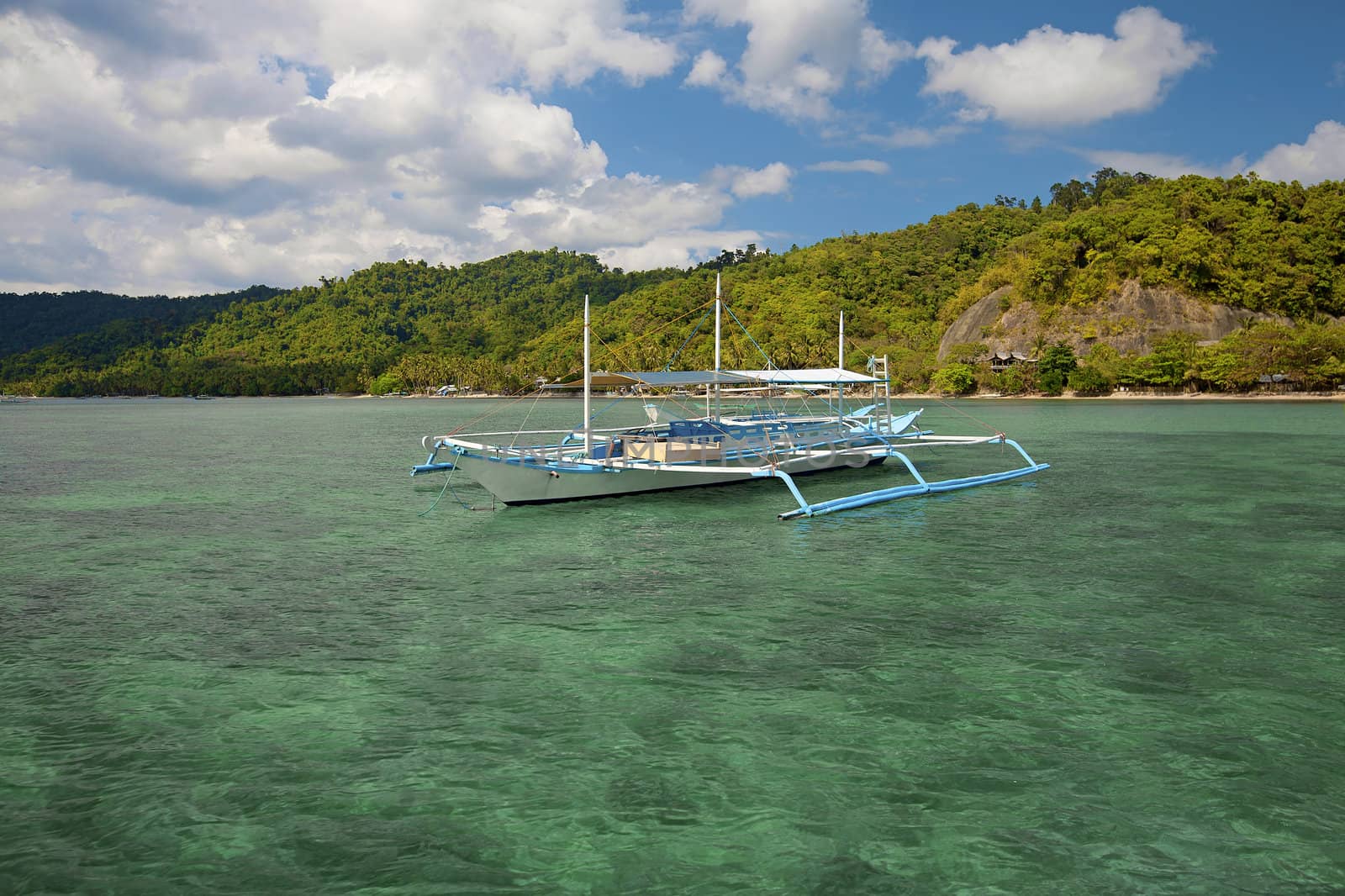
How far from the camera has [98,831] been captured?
250 inches

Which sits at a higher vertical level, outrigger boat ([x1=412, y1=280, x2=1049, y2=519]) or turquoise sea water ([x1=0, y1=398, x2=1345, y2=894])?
outrigger boat ([x1=412, y1=280, x2=1049, y2=519])

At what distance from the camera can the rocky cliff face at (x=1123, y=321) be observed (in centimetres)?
10238

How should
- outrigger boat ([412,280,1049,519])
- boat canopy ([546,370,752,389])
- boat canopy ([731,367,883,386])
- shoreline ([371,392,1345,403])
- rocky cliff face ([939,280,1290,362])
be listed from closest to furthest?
1. outrigger boat ([412,280,1049,519])
2. boat canopy ([546,370,752,389])
3. boat canopy ([731,367,883,386])
4. shoreline ([371,392,1345,403])
5. rocky cliff face ([939,280,1290,362])

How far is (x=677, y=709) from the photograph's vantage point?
8.59m

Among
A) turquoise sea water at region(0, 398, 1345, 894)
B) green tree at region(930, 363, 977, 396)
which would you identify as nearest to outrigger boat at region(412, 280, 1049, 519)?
turquoise sea water at region(0, 398, 1345, 894)

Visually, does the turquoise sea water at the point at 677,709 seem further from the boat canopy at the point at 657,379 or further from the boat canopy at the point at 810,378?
the boat canopy at the point at 810,378

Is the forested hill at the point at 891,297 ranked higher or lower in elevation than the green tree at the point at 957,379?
higher

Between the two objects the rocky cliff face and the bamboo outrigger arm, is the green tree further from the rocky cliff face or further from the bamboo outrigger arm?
the bamboo outrigger arm

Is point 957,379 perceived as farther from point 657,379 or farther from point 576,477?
point 576,477

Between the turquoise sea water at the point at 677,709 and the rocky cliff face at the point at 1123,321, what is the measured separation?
311ft

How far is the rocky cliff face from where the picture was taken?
102375 millimetres

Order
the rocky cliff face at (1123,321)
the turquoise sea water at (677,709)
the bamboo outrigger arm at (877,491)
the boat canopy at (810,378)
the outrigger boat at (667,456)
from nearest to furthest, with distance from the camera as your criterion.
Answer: the turquoise sea water at (677,709) < the bamboo outrigger arm at (877,491) < the outrigger boat at (667,456) < the boat canopy at (810,378) < the rocky cliff face at (1123,321)

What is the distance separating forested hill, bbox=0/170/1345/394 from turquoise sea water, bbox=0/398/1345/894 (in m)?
63.8

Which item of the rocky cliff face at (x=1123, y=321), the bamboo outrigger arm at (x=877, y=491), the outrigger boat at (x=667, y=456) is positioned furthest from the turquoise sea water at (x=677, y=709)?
the rocky cliff face at (x=1123, y=321)
